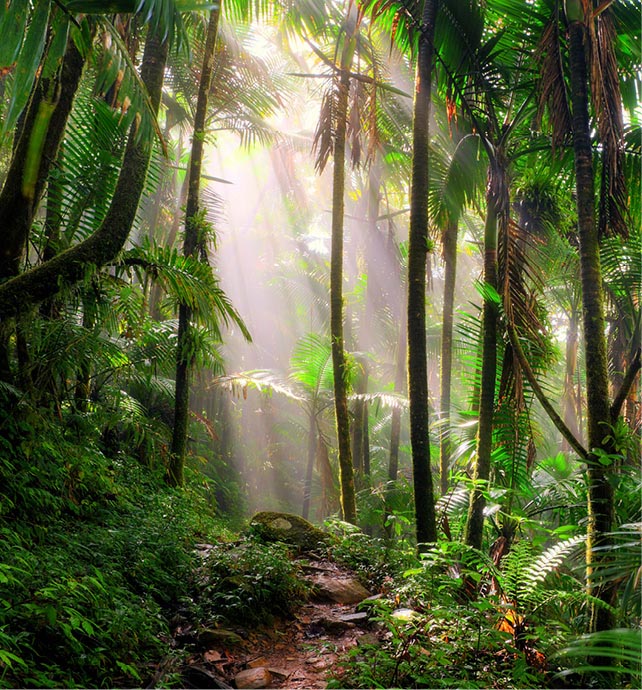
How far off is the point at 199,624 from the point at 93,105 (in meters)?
5.30

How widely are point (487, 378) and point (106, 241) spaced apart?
3734mm

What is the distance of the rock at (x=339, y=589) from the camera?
510 cm

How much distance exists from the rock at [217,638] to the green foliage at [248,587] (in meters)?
0.17

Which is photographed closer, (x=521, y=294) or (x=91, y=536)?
(x=91, y=536)

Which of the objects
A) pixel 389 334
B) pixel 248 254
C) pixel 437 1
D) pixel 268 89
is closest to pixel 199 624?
pixel 437 1

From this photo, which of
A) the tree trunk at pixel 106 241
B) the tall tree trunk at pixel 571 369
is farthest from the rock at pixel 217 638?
the tall tree trunk at pixel 571 369

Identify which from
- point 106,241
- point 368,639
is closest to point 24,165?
point 106,241

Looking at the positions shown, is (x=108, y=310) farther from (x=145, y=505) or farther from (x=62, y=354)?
(x=145, y=505)

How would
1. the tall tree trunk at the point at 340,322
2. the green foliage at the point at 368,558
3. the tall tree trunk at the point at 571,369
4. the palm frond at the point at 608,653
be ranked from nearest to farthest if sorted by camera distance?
the palm frond at the point at 608,653, the green foliage at the point at 368,558, the tall tree trunk at the point at 340,322, the tall tree trunk at the point at 571,369

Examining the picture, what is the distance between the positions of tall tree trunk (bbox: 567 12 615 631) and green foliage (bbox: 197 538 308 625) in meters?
2.42

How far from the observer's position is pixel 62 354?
5.29 meters

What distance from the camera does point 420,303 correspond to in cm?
553

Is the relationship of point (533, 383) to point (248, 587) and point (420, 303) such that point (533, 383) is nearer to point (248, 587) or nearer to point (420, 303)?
point (420, 303)

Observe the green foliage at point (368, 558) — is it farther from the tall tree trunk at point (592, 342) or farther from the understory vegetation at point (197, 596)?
the tall tree trunk at point (592, 342)
